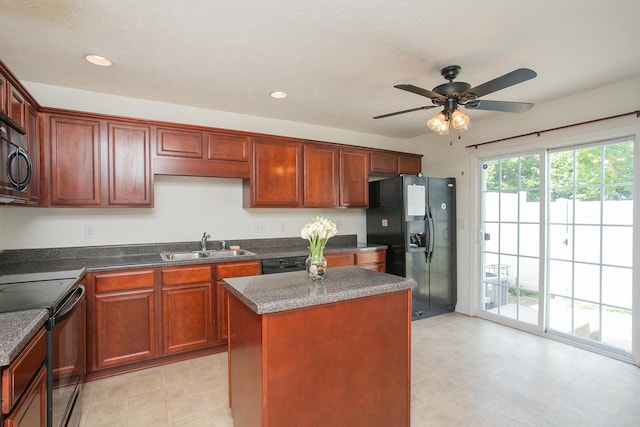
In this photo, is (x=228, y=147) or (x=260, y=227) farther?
(x=260, y=227)

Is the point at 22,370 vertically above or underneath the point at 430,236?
underneath

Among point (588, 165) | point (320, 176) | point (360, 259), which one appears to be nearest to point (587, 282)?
point (588, 165)

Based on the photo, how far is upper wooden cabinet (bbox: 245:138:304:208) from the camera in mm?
3531

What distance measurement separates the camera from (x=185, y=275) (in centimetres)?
290

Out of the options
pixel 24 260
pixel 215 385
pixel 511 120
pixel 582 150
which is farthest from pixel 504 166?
pixel 24 260

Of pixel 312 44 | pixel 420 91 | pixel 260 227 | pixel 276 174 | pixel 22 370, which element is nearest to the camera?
pixel 22 370

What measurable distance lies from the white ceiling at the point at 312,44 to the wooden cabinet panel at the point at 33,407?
1.88 metres

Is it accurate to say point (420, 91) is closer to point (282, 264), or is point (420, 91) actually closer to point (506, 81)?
point (506, 81)

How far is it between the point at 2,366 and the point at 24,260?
91.2 inches

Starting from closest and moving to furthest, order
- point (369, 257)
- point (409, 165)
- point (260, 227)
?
1. point (260, 227)
2. point (369, 257)
3. point (409, 165)

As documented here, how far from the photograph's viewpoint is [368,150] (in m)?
4.31

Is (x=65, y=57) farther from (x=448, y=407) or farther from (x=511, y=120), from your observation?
(x=511, y=120)

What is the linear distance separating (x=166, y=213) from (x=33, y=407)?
2.29 meters

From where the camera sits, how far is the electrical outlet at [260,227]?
12.8ft
